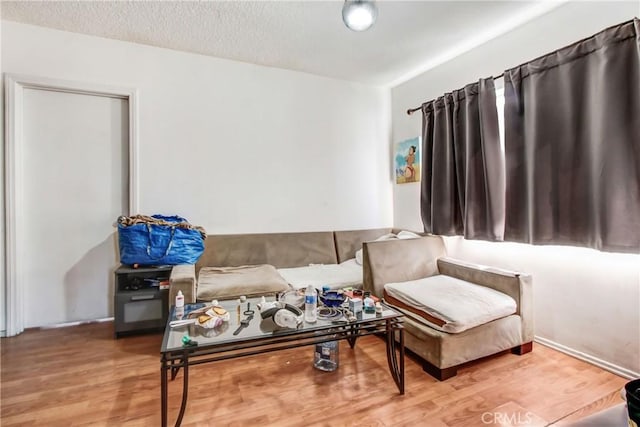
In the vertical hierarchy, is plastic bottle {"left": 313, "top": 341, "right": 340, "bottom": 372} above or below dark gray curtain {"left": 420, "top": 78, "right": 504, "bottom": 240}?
below

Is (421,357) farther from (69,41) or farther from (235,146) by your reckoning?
(69,41)

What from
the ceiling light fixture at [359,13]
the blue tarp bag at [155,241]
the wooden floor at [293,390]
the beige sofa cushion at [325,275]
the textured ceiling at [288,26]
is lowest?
the wooden floor at [293,390]

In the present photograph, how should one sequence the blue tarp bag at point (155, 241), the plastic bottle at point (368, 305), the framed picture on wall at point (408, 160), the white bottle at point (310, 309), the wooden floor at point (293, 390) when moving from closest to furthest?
the wooden floor at point (293, 390), the white bottle at point (310, 309), the plastic bottle at point (368, 305), the blue tarp bag at point (155, 241), the framed picture on wall at point (408, 160)

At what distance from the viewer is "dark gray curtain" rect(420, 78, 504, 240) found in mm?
2338

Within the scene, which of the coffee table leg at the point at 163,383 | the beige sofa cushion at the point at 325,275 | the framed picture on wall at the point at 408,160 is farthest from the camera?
the framed picture on wall at the point at 408,160

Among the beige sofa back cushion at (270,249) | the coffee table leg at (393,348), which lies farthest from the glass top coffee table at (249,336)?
the beige sofa back cushion at (270,249)

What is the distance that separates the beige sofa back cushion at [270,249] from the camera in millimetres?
2818

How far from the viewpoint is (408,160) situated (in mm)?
3404

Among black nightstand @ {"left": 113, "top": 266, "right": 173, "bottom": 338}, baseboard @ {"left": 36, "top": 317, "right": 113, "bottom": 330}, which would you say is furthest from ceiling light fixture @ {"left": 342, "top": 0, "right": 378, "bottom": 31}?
baseboard @ {"left": 36, "top": 317, "right": 113, "bottom": 330}

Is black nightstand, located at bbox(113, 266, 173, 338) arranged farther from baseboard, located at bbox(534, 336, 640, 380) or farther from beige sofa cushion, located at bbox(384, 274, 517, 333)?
baseboard, located at bbox(534, 336, 640, 380)

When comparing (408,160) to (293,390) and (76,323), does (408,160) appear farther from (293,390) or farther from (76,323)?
(76,323)

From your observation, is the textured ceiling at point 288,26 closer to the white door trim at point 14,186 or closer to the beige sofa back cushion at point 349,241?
the white door trim at point 14,186

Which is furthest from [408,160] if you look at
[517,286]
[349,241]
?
[517,286]

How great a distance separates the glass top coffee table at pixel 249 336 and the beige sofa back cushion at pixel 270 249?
108 cm
